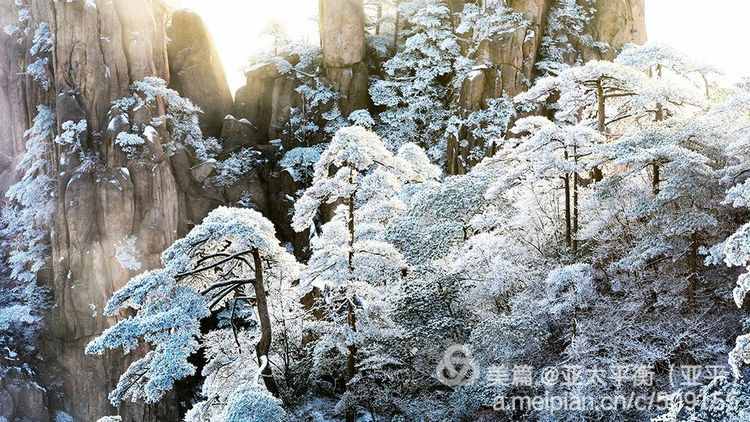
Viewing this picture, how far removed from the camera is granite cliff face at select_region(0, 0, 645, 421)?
65.8ft

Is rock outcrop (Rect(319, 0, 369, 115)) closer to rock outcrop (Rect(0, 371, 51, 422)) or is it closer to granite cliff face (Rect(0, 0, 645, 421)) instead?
granite cliff face (Rect(0, 0, 645, 421))

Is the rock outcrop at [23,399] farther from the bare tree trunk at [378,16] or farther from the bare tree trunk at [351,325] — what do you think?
the bare tree trunk at [378,16]

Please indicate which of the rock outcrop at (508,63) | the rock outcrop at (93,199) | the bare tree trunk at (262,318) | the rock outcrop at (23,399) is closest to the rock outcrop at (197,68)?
the rock outcrop at (93,199)

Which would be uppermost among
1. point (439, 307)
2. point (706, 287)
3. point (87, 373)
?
point (706, 287)

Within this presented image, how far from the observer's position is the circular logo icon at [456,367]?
458 inches

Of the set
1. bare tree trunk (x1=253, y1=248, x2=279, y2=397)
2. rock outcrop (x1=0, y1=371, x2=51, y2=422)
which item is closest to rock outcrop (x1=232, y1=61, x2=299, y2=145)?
rock outcrop (x1=0, y1=371, x2=51, y2=422)

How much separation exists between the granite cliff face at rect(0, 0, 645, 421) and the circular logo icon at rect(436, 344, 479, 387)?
11.9 meters

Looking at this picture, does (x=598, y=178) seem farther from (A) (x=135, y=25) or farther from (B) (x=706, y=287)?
(A) (x=135, y=25)

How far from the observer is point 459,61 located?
79.4 ft

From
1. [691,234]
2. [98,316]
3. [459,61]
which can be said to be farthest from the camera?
[459,61]

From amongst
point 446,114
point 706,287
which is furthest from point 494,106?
point 706,287

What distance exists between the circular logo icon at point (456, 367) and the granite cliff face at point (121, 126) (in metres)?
11.9

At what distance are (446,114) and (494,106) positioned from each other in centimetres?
221

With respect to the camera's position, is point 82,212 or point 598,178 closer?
point 598,178
